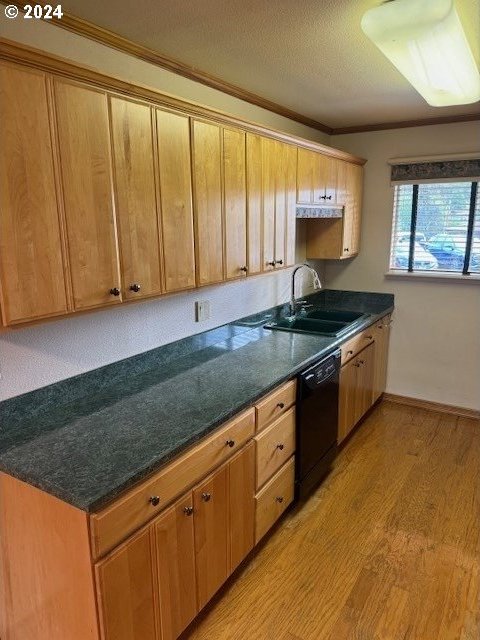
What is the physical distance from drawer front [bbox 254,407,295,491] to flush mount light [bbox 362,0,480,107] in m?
1.71

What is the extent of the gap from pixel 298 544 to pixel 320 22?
97.7 inches

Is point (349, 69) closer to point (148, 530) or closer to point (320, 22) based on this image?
point (320, 22)

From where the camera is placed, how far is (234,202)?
90.4 inches

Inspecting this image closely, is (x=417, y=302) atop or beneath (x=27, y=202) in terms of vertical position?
beneath

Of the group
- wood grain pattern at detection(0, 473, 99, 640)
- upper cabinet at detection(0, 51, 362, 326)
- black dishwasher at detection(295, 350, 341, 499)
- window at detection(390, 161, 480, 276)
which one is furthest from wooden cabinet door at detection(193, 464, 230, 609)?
window at detection(390, 161, 480, 276)

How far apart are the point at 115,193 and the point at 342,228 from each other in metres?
2.39

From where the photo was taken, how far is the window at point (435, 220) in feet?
11.7

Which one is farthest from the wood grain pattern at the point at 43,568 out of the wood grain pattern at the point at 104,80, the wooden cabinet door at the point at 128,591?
the wood grain pattern at the point at 104,80

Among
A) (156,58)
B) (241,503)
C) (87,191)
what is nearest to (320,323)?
(241,503)

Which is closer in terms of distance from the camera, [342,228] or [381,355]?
[342,228]

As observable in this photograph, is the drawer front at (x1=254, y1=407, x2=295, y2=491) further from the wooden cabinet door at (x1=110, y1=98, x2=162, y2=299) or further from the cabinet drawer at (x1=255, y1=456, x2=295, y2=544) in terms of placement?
the wooden cabinet door at (x1=110, y1=98, x2=162, y2=299)

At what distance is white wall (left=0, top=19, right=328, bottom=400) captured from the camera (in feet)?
5.50

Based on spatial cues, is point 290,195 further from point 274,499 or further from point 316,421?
point 274,499

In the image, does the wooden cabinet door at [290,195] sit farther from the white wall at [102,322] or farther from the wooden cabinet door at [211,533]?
the wooden cabinet door at [211,533]
